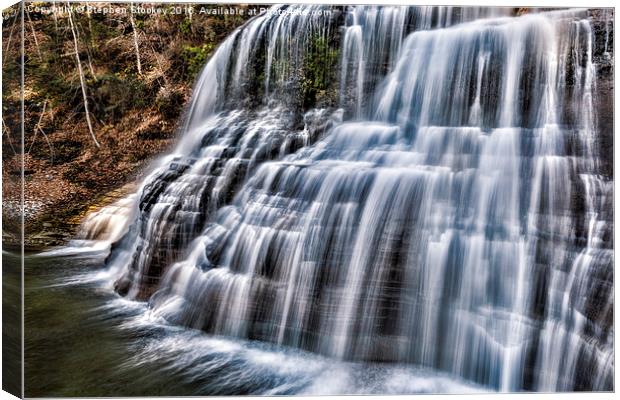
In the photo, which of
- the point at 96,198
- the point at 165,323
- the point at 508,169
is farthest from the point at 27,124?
the point at 508,169

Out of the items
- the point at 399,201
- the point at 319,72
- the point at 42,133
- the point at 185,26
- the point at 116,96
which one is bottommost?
the point at 399,201

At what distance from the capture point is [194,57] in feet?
21.3

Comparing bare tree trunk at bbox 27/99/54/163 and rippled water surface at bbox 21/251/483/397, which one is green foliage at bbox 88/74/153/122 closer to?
bare tree trunk at bbox 27/99/54/163

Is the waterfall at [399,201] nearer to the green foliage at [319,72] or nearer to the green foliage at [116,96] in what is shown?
the green foliage at [319,72]

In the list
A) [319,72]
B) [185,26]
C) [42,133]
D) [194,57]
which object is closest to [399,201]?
[319,72]

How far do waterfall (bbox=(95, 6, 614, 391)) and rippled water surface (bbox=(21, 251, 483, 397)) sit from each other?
5.7 inches

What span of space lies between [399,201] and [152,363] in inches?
95.6

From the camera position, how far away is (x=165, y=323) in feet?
20.9

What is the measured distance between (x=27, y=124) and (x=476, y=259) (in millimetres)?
3851

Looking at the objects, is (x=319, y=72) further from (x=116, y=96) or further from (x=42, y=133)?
(x=42, y=133)

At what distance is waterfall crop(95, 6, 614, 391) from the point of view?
5977 millimetres

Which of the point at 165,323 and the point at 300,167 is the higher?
the point at 300,167

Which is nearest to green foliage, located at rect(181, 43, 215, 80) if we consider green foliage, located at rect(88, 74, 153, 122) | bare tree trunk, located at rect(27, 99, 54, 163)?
green foliage, located at rect(88, 74, 153, 122)

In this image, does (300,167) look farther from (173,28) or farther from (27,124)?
(27,124)
